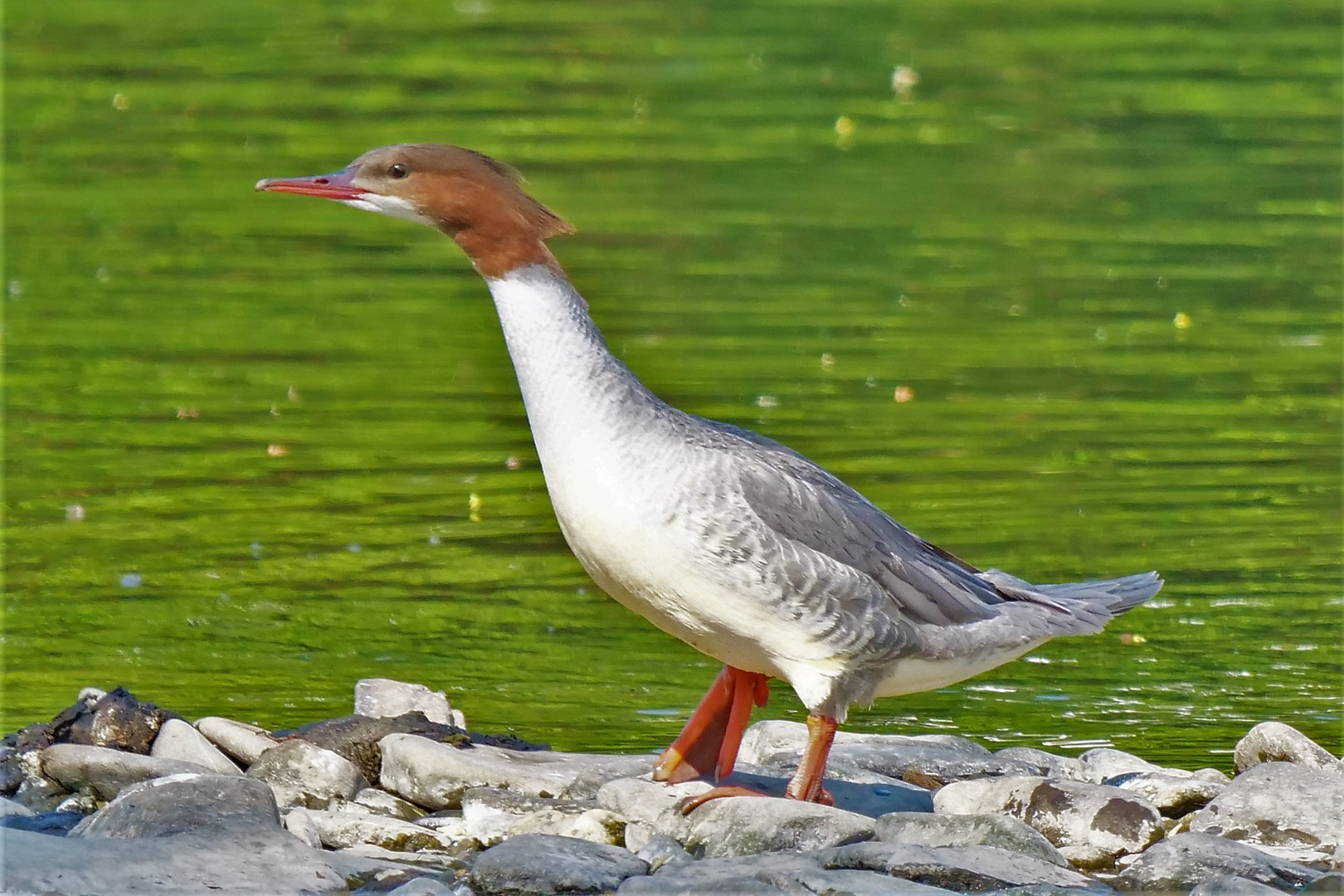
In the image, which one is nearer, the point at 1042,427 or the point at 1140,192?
the point at 1042,427

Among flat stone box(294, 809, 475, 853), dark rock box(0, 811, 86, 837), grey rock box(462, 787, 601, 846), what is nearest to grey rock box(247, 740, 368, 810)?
flat stone box(294, 809, 475, 853)

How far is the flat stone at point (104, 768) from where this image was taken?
659 cm

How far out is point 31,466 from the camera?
1095cm

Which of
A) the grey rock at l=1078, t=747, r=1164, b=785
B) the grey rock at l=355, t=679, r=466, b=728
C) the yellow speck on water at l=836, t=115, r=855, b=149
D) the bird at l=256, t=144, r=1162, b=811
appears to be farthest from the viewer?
the yellow speck on water at l=836, t=115, r=855, b=149

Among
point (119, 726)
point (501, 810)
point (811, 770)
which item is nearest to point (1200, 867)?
point (811, 770)

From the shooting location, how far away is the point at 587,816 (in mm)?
6348

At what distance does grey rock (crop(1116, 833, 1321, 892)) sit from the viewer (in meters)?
5.93

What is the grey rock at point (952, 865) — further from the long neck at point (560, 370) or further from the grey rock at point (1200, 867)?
the long neck at point (560, 370)

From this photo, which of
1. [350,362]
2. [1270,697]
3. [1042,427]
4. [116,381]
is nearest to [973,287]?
[1042,427]

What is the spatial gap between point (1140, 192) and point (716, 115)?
4.38 m

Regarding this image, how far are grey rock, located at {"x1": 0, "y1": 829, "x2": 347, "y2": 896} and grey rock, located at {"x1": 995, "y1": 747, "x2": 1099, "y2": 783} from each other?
96.2 inches

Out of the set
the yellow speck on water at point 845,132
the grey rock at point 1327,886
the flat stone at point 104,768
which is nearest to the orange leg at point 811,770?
the grey rock at point 1327,886

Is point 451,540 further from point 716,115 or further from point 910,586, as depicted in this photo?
point 716,115

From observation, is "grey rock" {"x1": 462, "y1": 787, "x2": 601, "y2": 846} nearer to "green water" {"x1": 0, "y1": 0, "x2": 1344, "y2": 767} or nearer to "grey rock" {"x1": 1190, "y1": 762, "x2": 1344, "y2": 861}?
"green water" {"x1": 0, "y1": 0, "x2": 1344, "y2": 767}
